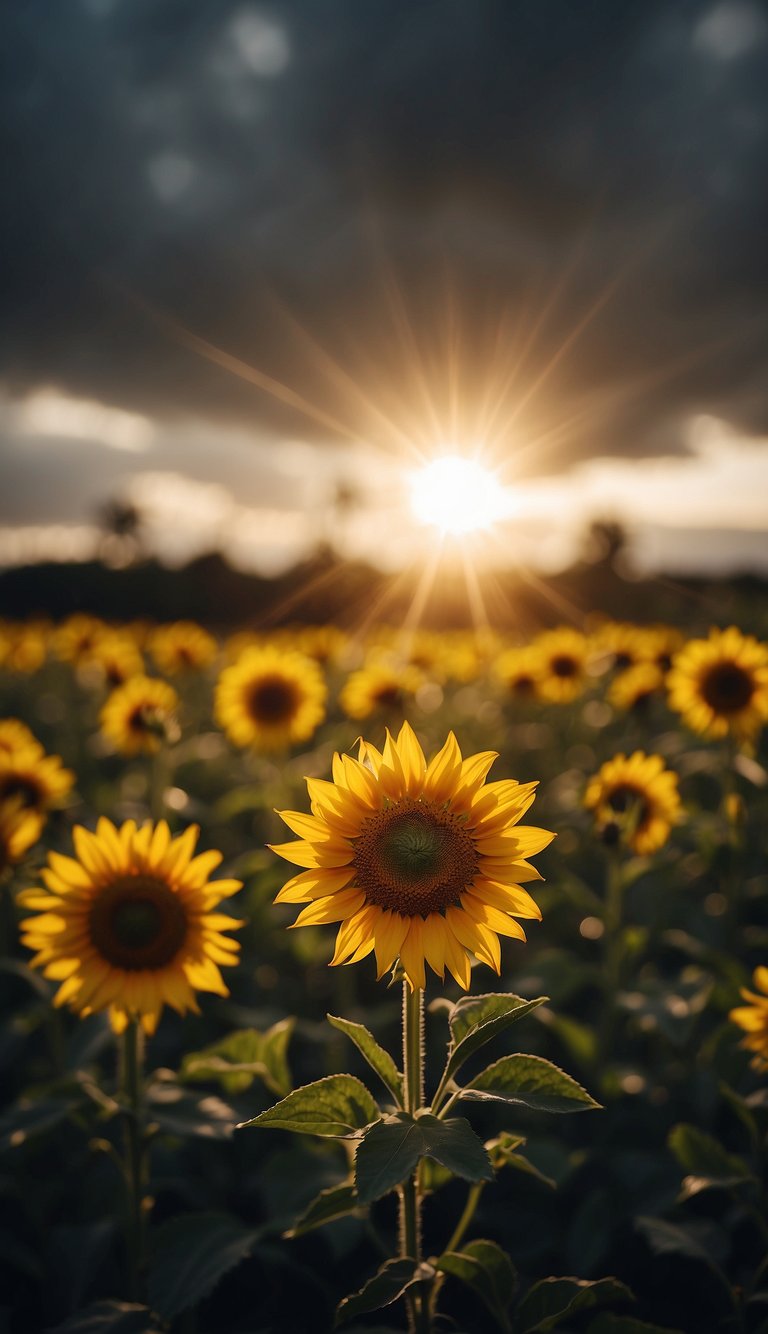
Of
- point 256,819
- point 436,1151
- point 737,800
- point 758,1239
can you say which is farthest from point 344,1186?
point 256,819

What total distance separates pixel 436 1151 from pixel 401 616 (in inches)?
961

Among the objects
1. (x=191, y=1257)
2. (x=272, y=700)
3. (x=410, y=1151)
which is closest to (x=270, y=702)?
(x=272, y=700)

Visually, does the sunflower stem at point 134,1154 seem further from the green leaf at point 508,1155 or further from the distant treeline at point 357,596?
the distant treeline at point 357,596

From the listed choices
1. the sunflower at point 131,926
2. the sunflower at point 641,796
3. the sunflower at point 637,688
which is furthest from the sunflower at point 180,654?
the sunflower at point 131,926

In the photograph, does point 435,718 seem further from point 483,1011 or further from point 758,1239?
point 483,1011

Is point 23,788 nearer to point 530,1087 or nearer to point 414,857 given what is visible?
point 414,857

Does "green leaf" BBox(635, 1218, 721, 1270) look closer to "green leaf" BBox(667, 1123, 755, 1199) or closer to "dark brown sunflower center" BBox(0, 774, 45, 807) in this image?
"green leaf" BBox(667, 1123, 755, 1199)

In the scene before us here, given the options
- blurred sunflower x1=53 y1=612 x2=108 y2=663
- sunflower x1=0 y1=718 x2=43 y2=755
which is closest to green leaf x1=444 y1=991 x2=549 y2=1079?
sunflower x1=0 y1=718 x2=43 y2=755

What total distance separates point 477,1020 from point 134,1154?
1.32m

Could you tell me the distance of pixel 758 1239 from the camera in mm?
3678

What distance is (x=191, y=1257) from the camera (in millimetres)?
2467

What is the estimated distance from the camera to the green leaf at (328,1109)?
190 centimetres

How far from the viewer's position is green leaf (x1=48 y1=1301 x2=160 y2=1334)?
7.84ft

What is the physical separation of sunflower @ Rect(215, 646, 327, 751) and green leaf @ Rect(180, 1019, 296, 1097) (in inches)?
137
